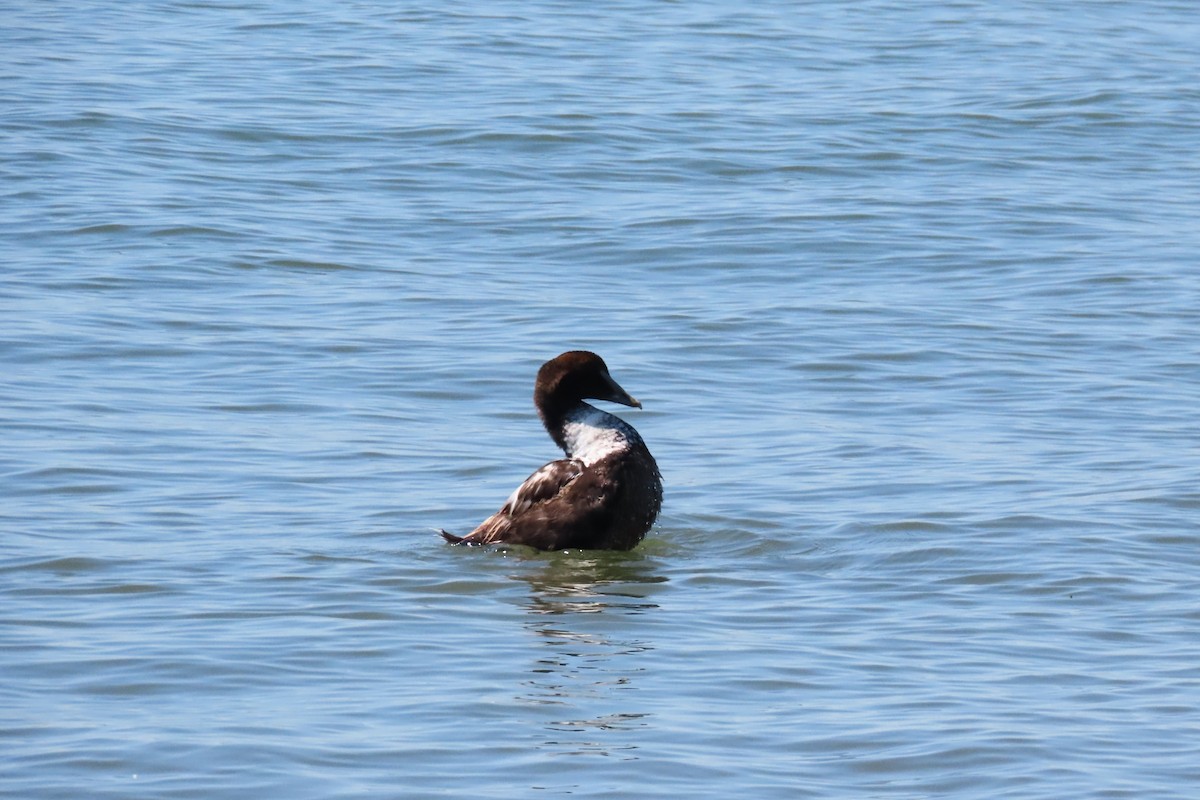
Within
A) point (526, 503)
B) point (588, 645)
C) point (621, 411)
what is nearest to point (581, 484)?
point (526, 503)

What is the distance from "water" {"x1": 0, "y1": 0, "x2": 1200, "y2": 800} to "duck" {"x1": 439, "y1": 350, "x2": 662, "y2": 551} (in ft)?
0.44

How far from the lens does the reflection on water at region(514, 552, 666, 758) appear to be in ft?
23.1

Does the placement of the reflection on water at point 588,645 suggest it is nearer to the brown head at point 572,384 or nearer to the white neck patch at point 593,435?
the white neck patch at point 593,435

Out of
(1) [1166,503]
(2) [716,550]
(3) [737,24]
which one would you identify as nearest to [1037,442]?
(1) [1166,503]

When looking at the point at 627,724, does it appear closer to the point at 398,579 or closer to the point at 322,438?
the point at 398,579

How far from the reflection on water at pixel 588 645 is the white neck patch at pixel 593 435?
0.53 metres

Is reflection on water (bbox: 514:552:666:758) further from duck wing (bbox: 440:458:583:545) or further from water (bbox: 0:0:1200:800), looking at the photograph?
duck wing (bbox: 440:458:583:545)

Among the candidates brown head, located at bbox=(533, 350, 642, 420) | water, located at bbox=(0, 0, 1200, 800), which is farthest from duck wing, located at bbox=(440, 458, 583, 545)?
brown head, located at bbox=(533, 350, 642, 420)

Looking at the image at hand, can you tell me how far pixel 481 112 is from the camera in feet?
76.7

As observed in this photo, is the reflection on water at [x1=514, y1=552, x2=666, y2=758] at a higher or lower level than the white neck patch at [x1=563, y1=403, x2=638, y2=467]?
lower

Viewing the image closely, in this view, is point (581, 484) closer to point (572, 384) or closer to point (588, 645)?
point (572, 384)

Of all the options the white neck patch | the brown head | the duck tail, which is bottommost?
the duck tail

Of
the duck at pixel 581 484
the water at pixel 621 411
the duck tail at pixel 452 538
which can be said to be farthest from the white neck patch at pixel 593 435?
the duck tail at pixel 452 538

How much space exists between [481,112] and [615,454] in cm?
1389
